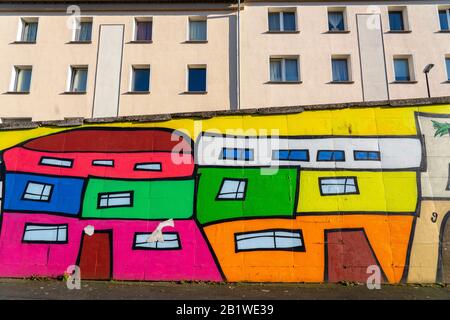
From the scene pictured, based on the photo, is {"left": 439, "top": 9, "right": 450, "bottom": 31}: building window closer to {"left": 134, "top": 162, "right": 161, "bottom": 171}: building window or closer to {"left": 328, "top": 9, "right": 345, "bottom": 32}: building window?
{"left": 328, "top": 9, "right": 345, "bottom": 32}: building window

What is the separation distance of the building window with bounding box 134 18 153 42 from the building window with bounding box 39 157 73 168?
11052 millimetres

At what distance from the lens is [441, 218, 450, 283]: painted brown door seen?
19.0 feet

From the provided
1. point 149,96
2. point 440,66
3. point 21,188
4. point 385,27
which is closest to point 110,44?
point 149,96

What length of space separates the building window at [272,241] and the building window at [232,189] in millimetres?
681

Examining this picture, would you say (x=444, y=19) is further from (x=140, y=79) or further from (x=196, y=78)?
(x=140, y=79)

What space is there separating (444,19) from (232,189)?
16091mm

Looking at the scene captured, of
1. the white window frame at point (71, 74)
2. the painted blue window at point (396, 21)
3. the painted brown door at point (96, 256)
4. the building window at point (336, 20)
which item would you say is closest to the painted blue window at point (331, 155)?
the painted brown door at point (96, 256)

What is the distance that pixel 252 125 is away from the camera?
21.5 ft

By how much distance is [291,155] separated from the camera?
6.36 meters

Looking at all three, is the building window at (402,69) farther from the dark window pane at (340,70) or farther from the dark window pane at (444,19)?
the dark window pane at (444,19)

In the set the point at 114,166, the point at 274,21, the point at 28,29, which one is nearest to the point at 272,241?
the point at 114,166

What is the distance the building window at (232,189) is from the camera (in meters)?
6.23

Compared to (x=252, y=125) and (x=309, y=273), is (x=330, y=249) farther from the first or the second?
(x=252, y=125)
